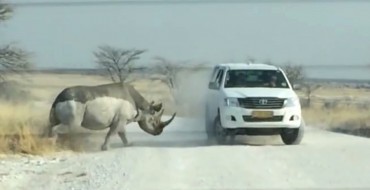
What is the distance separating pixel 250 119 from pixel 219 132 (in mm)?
1002

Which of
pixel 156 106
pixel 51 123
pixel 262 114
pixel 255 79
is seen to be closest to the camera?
pixel 51 123

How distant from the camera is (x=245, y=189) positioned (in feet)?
46.8

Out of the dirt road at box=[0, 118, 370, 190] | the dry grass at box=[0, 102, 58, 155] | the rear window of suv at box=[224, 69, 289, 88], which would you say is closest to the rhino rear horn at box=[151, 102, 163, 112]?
the dirt road at box=[0, 118, 370, 190]

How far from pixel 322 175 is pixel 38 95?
16.1m

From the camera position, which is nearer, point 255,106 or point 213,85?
point 255,106

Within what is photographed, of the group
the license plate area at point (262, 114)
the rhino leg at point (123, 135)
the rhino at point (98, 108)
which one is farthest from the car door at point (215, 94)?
the rhino leg at point (123, 135)

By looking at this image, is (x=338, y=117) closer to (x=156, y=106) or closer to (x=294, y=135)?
(x=156, y=106)

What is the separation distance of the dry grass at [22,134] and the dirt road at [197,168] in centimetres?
91

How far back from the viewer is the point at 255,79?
77.3 feet

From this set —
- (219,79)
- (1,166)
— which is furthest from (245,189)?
(219,79)

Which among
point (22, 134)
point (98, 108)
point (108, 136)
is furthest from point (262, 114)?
point (22, 134)

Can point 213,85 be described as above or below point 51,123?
below

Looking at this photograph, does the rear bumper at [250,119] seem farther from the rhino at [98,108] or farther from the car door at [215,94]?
the rhino at [98,108]

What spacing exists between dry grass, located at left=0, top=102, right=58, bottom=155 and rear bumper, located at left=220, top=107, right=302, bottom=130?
13.7 feet
